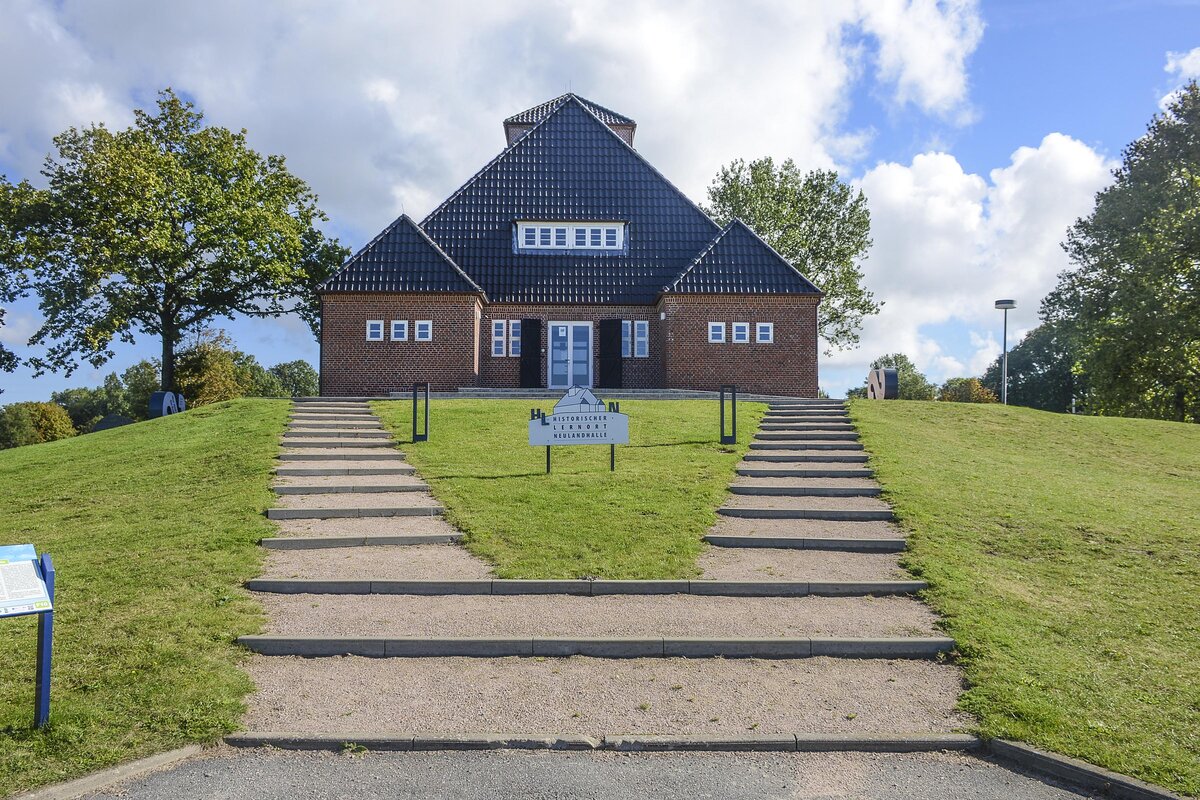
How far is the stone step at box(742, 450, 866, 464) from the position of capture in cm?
1591

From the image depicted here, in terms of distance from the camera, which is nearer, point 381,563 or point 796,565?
point 381,563

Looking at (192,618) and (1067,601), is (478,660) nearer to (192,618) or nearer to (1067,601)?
(192,618)

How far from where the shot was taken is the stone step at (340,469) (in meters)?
14.3

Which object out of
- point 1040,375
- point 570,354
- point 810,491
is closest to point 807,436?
point 810,491

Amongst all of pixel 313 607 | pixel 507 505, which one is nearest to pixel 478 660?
pixel 313 607

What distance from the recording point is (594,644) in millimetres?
7223

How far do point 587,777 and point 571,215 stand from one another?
25.8 meters

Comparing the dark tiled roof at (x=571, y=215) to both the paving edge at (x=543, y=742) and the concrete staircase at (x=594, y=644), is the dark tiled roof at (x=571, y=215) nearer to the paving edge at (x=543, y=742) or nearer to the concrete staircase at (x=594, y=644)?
the concrete staircase at (x=594, y=644)

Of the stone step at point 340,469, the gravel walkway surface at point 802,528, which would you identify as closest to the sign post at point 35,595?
the gravel walkway surface at point 802,528

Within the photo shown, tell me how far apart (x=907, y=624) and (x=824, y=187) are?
39.6m

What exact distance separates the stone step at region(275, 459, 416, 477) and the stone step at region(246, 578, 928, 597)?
5.65 meters

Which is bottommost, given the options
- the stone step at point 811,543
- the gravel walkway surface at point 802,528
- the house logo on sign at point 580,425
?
the stone step at point 811,543

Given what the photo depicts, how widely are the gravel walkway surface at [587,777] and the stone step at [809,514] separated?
649 centimetres

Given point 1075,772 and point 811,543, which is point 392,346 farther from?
point 1075,772
